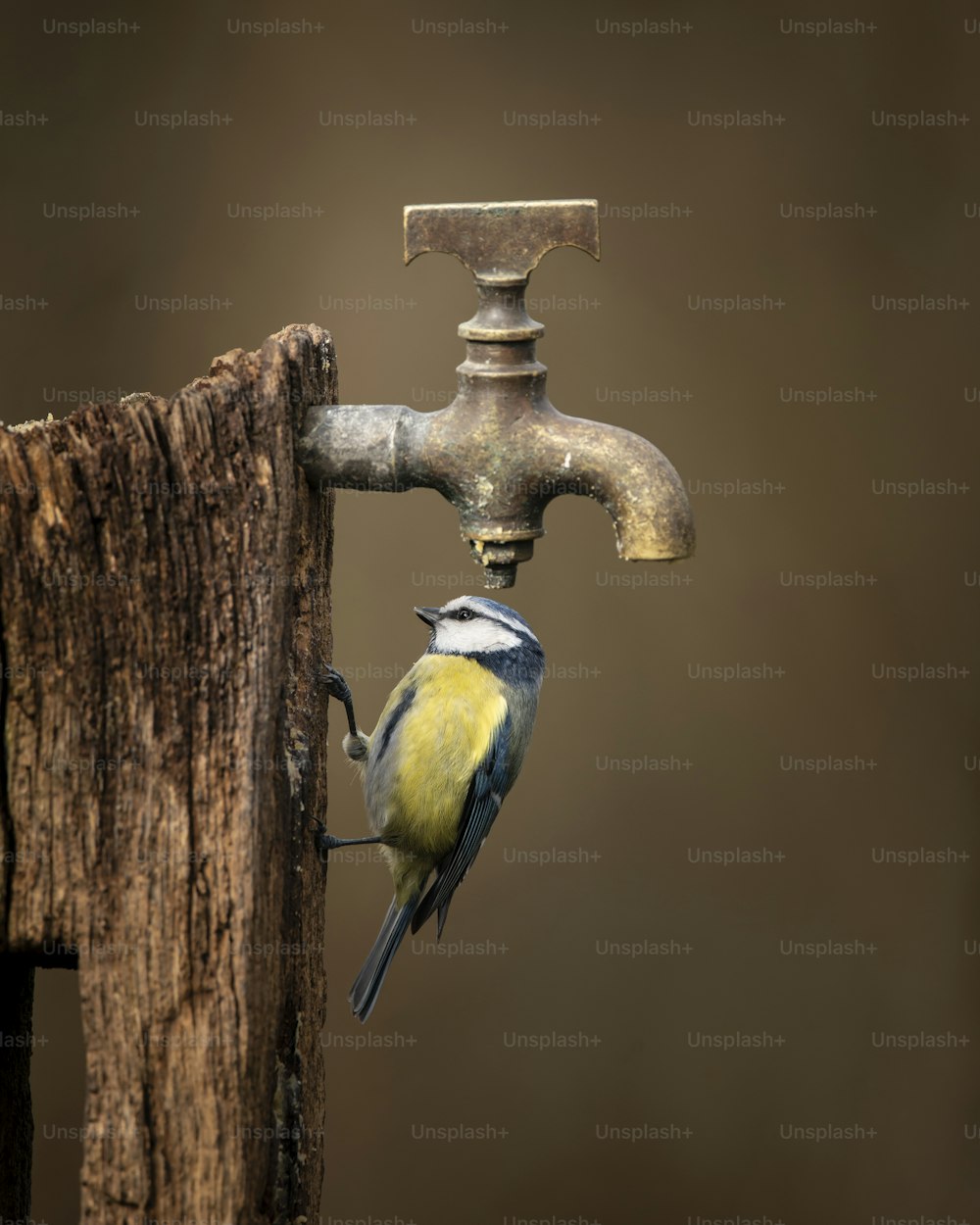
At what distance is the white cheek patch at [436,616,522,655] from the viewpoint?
2.48 m

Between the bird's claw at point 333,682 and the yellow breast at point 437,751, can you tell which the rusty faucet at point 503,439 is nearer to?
the bird's claw at point 333,682

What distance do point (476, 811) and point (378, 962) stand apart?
311 millimetres

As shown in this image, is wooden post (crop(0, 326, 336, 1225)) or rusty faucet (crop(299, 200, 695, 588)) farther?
rusty faucet (crop(299, 200, 695, 588))

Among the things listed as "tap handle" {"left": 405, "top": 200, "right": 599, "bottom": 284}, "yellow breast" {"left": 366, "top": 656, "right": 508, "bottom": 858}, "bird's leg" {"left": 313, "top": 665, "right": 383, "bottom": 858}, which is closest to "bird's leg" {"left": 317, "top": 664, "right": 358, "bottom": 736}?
"bird's leg" {"left": 313, "top": 665, "right": 383, "bottom": 858}

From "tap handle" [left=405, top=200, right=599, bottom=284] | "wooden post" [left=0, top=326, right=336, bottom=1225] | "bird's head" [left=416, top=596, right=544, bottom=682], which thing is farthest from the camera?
"bird's head" [left=416, top=596, right=544, bottom=682]

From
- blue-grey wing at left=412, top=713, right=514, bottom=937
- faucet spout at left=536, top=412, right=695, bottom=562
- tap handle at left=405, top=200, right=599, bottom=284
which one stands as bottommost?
blue-grey wing at left=412, top=713, right=514, bottom=937

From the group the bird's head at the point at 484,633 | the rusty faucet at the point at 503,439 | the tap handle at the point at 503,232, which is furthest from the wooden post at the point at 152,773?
the bird's head at the point at 484,633

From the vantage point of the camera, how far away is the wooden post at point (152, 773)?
60.3 inches

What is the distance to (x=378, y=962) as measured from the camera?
2.52 metres

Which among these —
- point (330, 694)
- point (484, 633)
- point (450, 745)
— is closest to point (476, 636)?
point (484, 633)

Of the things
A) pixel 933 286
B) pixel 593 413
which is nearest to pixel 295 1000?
pixel 593 413

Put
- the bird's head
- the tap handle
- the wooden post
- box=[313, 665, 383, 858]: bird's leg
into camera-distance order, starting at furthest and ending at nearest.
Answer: the bird's head, box=[313, 665, 383, 858]: bird's leg, the tap handle, the wooden post

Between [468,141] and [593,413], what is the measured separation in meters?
0.65

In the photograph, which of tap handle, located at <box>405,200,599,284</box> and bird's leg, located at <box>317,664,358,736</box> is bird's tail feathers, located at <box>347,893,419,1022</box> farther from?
tap handle, located at <box>405,200,599,284</box>
